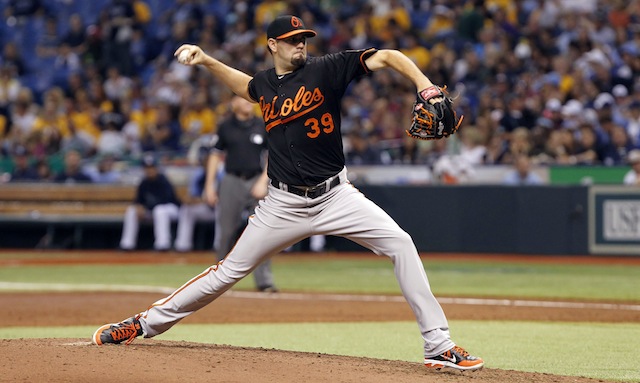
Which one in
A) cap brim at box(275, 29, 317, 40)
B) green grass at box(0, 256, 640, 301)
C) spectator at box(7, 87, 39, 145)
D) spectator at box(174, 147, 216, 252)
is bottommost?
green grass at box(0, 256, 640, 301)

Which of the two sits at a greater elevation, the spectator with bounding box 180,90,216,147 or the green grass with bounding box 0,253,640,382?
the spectator with bounding box 180,90,216,147

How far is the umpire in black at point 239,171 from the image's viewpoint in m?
11.3

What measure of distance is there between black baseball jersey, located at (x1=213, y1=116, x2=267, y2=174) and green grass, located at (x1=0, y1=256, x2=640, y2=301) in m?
1.72

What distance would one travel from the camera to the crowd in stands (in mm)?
17281

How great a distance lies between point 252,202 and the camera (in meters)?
11.4

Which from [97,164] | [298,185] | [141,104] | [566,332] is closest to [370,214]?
[298,185]

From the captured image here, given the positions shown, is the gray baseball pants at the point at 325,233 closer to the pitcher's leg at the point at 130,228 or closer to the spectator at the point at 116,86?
the pitcher's leg at the point at 130,228

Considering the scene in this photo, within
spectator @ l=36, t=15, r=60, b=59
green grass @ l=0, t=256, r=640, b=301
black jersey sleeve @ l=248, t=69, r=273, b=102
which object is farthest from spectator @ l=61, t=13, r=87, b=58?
black jersey sleeve @ l=248, t=69, r=273, b=102

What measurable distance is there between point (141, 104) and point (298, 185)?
53.6 ft

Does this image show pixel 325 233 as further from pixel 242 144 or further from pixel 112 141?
pixel 112 141

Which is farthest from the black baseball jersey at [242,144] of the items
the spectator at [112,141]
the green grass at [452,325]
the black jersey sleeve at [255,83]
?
the spectator at [112,141]

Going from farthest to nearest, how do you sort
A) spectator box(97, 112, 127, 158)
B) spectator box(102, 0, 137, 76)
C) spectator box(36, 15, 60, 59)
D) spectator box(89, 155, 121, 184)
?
spectator box(36, 15, 60, 59) < spectator box(102, 0, 137, 76) < spectator box(97, 112, 127, 158) < spectator box(89, 155, 121, 184)

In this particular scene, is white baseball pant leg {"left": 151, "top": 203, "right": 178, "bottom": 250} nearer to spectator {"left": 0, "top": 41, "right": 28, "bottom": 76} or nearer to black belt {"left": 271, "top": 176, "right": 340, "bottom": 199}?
spectator {"left": 0, "top": 41, "right": 28, "bottom": 76}

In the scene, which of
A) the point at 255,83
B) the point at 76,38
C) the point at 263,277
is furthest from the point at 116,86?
the point at 255,83
